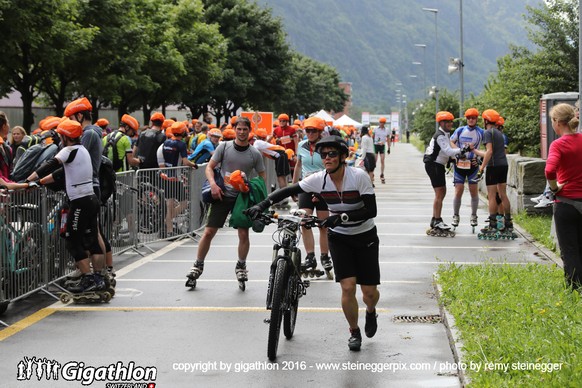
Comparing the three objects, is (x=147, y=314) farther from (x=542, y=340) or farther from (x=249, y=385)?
(x=542, y=340)

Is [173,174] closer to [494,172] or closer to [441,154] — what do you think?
[441,154]

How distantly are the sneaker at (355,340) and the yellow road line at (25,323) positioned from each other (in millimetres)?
2876

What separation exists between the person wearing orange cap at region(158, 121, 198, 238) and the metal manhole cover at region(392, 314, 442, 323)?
21.5ft

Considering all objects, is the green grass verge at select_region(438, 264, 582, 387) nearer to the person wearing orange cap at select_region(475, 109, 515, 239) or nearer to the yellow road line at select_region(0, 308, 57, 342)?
the yellow road line at select_region(0, 308, 57, 342)

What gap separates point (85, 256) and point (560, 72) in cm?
1686

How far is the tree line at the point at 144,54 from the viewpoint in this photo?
2794 centimetres

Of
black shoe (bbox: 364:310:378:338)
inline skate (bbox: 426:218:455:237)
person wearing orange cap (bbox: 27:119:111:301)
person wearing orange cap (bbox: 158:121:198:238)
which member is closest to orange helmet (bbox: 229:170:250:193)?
person wearing orange cap (bbox: 27:119:111:301)

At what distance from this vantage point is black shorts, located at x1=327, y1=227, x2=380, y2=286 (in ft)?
25.5

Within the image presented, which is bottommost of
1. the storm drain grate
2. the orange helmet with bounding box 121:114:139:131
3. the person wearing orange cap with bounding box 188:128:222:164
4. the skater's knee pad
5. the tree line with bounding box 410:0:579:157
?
the storm drain grate

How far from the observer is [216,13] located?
5572 cm

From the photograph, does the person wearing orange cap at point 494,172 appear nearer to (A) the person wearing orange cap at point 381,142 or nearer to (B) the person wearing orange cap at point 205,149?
(B) the person wearing orange cap at point 205,149

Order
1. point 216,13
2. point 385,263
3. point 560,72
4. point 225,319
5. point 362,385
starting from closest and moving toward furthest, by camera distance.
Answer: point 362,385 → point 225,319 → point 385,263 → point 560,72 → point 216,13

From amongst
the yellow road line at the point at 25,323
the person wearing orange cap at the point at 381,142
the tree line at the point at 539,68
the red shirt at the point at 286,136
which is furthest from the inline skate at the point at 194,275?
the person wearing orange cap at the point at 381,142

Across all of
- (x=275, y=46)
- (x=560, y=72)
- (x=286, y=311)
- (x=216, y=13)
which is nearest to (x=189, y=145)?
(x=560, y=72)
